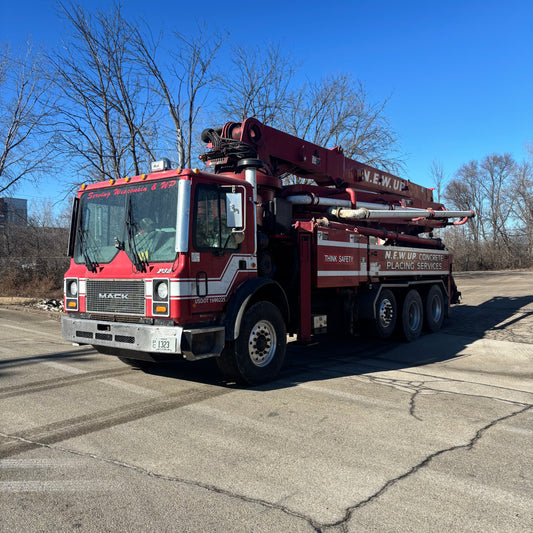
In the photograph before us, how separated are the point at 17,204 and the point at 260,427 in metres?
25.1

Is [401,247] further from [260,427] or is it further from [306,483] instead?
[306,483]

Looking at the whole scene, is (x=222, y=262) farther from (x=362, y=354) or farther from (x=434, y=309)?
(x=434, y=309)

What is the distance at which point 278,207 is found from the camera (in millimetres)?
7293

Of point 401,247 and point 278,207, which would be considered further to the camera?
point 401,247

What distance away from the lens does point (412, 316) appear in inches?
424

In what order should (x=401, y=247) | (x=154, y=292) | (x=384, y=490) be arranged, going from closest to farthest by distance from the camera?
1. (x=384, y=490)
2. (x=154, y=292)
3. (x=401, y=247)

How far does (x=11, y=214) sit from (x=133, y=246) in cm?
2134

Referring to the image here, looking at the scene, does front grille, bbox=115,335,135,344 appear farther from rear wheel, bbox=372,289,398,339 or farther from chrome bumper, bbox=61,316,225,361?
rear wheel, bbox=372,289,398,339

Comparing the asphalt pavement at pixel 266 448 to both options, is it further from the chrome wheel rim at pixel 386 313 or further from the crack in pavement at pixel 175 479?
the chrome wheel rim at pixel 386 313

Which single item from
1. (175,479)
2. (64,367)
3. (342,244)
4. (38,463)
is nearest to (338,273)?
(342,244)

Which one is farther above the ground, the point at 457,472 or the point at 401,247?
the point at 401,247

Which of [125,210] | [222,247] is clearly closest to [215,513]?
[222,247]

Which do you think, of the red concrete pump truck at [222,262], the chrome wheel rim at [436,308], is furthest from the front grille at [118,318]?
the chrome wheel rim at [436,308]

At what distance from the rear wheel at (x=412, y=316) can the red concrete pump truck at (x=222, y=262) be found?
1284mm
